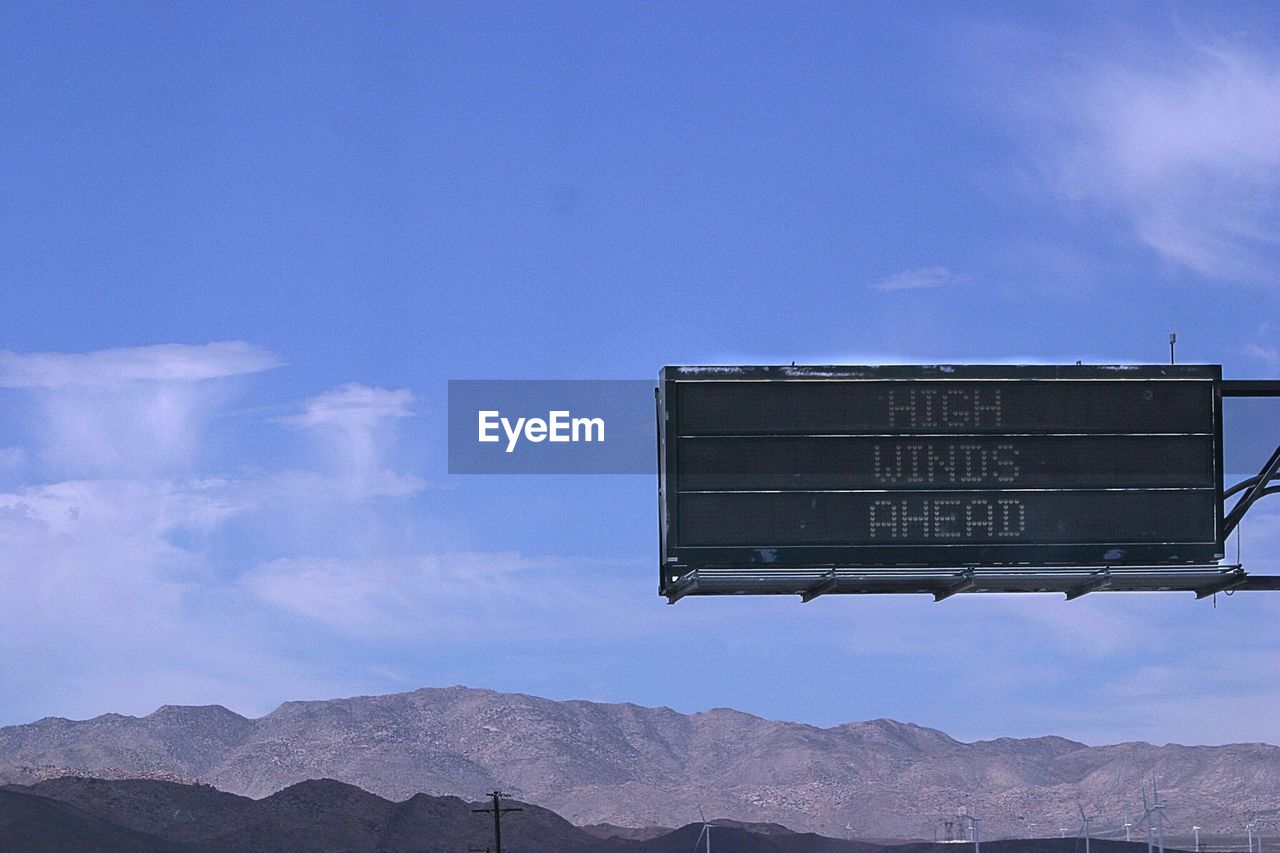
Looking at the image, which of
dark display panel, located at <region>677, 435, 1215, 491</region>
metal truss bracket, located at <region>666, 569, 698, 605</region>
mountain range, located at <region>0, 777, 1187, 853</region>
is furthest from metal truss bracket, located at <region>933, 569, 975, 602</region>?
mountain range, located at <region>0, 777, 1187, 853</region>

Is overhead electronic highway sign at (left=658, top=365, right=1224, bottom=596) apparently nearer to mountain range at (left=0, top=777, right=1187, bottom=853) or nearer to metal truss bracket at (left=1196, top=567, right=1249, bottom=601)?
metal truss bracket at (left=1196, top=567, right=1249, bottom=601)

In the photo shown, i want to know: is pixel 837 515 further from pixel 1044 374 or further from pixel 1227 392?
pixel 1227 392

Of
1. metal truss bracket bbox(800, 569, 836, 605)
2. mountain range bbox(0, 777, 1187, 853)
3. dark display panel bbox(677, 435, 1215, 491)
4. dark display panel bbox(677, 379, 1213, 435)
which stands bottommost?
mountain range bbox(0, 777, 1187, 853)

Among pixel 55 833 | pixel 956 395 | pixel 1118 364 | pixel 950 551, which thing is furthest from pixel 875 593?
pixel 55 833

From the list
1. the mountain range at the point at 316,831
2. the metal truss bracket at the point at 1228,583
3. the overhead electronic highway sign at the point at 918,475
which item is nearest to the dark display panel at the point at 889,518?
the overhead electronic highway sign at the point at 918,475

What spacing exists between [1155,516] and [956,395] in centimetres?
318

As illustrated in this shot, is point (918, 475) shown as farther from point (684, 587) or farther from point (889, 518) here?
point (684, 587)

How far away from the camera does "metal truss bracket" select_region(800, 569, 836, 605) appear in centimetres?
2592

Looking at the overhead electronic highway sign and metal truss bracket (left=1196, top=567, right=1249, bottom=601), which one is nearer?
the overhead electronic highway sign

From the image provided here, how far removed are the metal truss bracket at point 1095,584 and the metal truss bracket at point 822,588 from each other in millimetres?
3437

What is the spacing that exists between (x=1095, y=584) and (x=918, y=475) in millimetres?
2842

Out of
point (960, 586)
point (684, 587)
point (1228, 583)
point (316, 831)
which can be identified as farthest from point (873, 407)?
point (316, 831)

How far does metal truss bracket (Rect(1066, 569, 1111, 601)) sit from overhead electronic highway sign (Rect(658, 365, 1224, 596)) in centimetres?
18

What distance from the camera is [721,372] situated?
2639cm
